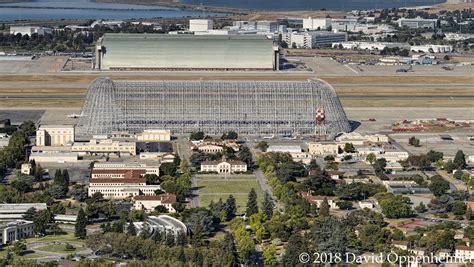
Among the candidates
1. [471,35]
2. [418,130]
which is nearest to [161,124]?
[418,130]

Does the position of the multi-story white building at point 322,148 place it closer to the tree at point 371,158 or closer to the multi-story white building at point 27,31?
the tree at point 371,158

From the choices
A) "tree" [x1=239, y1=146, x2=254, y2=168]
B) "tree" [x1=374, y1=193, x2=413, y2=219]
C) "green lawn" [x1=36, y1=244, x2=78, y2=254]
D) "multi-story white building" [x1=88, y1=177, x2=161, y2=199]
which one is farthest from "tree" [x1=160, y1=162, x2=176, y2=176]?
"green lawn" [x1=36, y1=244, x2=78, y2=254]

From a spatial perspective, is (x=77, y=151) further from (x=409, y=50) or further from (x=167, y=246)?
(x=409, y=50)

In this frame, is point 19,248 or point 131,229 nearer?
point 19,248

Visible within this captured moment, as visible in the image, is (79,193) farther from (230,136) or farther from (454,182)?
(454,182)

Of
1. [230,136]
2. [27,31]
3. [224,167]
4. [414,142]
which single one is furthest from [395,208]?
[27,31]

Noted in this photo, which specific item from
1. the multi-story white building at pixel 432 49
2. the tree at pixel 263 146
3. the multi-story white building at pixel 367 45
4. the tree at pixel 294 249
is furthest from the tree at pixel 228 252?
the multi-story white building at pixel 367 45
